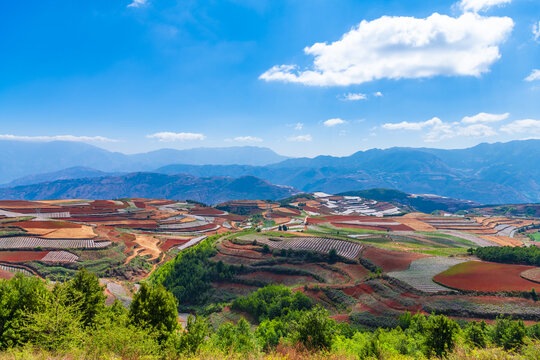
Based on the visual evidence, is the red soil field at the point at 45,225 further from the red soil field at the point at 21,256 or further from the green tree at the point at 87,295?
the green tree at the point at 87,295

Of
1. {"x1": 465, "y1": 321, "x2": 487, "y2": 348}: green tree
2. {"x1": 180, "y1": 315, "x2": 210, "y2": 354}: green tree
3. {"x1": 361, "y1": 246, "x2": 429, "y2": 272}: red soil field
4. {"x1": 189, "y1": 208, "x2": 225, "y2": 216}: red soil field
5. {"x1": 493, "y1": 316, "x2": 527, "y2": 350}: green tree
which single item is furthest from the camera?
{"x1": 189, "y1": 208, "x2": 225, "y2": 216}: red soil field

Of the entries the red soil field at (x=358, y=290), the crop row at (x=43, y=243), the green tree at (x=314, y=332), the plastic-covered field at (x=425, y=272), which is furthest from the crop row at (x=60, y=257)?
the plastic-covered field at (x=425, y=272)

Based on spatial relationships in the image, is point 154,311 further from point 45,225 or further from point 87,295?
point 45,225

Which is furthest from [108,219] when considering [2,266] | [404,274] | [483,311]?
[483,311]

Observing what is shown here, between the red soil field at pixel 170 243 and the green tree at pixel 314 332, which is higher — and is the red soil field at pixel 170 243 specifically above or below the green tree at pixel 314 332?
below

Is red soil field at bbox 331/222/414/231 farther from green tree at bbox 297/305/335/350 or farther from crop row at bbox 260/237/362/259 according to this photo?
green tree at bbox 297/305/335/350

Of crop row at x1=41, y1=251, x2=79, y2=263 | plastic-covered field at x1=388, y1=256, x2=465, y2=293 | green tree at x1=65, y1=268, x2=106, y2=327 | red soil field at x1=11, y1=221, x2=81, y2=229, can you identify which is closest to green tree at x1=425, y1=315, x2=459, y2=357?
plastic-covered field at x1=388, y1=256, x2=465, y2=293

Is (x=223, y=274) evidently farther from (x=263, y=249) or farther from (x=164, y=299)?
(x=164, y=299)
